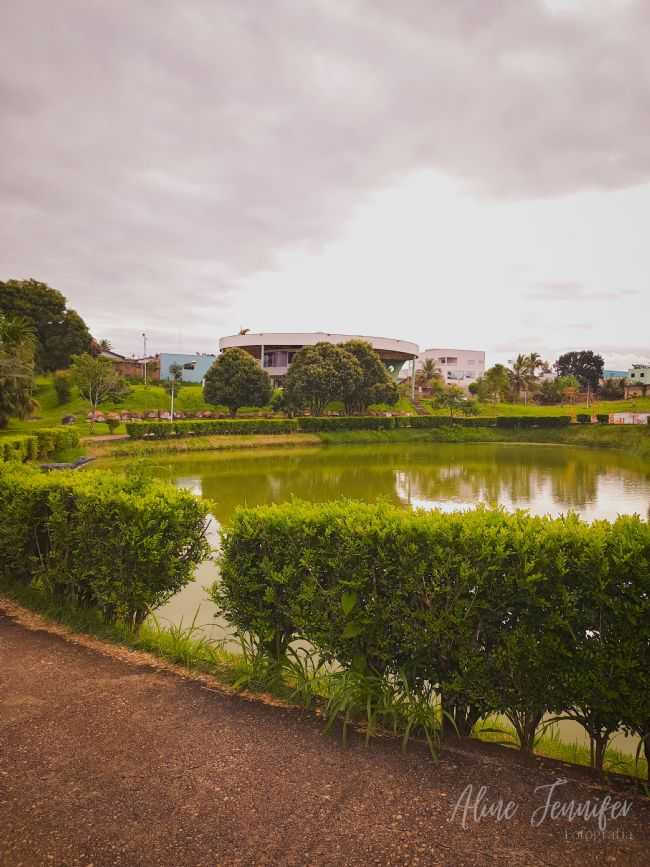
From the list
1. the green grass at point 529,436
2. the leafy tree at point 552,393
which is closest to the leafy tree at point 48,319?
the green grass at point 529,436

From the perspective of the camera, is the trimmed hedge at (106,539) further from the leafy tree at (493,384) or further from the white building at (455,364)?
the white building at (455,364)

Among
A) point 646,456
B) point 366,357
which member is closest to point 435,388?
point 366,357

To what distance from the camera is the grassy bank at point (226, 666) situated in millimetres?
3939

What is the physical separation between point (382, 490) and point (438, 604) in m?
15.8

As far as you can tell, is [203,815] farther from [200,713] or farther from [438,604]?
[438,604]

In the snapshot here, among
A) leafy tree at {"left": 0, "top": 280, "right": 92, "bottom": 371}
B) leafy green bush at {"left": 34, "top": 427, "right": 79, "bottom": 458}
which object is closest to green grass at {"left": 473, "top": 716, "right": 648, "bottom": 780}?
leafy green bush at {"left": 34, "top": 427, "right": 79, "bottom": 458}

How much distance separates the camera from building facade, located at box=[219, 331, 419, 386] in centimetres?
6644

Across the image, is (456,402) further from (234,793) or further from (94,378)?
(234,793)

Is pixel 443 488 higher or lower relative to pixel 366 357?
lower

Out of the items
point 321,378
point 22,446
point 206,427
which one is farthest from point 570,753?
point 321,378

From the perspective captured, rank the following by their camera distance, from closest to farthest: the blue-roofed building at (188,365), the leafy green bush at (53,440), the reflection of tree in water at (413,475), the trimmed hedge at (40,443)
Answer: the reflection of tree in water at (413,475), the trimmed hedge at (40,443), the leafy green bush at (53,440), the blue-roofed building at (188,365)

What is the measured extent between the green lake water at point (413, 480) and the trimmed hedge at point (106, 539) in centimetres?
155

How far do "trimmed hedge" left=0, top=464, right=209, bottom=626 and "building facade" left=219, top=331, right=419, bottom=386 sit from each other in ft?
194

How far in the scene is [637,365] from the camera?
3772 inches
